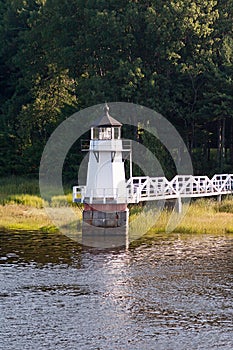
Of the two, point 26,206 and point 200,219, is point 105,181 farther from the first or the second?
point 26,206

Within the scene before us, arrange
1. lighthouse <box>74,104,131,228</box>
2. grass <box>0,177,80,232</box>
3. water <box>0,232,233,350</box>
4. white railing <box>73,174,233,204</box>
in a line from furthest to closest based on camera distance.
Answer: grass <box>0,177,80,232</box>, white railing <box>73,174,233,204</box>, lighthouse <box>74,104,131,228</box>, water <box>0,232,233,350</box>

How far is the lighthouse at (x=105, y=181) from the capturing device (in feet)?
125

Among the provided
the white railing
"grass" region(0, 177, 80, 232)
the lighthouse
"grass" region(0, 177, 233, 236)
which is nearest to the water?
the lighthouse

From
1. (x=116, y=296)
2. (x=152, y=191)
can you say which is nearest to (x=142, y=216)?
(x=152, y=191)

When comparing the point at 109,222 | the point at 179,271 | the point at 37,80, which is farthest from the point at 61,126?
the point at 179,271

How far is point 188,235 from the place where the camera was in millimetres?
38062

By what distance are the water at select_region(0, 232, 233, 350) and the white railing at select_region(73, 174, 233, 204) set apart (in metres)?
3.56

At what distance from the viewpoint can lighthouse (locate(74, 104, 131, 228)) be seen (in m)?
38.0

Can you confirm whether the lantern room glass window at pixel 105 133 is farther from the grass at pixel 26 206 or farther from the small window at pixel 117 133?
the grass at pixel 26 206

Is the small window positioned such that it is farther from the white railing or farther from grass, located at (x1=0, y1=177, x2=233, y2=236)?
grass, located at (x1=0, y1=177, x2=233, y2=236)

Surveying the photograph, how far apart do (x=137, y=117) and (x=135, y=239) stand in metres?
21.4

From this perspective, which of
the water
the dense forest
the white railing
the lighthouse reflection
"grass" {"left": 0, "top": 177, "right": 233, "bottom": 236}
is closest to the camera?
the water

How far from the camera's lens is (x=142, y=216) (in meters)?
40.6

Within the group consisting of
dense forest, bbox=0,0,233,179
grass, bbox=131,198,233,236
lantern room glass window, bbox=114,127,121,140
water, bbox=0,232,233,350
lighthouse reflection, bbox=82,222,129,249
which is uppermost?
dense forest, bbox=0,0,233,179
